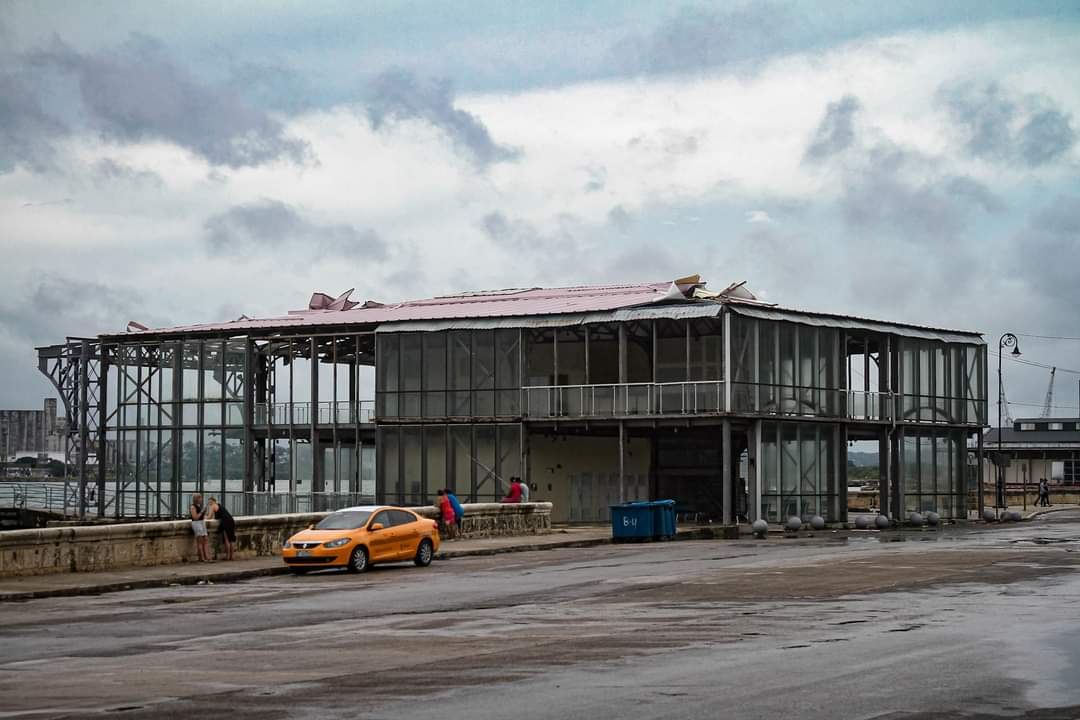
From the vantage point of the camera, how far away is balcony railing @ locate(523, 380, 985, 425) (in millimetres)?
49562

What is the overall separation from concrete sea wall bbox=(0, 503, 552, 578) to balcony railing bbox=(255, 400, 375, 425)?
20.5 metres

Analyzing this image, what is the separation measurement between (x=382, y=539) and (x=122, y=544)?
516 centimetres

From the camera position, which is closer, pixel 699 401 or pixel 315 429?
pixel 699 401

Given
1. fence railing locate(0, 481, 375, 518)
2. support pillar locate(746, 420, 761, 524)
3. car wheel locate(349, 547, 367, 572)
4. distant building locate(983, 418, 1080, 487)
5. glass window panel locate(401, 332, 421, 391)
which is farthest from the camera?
distant building locate(983, 418, 1080, 487)

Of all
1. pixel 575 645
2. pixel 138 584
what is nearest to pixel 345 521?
pixel 138 584

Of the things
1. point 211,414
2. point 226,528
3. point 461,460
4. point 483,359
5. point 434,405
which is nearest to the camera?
point 226,528

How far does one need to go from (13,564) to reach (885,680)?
1931 cm

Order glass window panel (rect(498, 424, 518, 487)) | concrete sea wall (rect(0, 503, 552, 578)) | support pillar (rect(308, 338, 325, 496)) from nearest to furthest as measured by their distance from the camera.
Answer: concrete sea wall (rect(0, 503, 552, 578)), glass window panel (rect(498, 424, 518, 487)), support pillar (rect(308, 338, 325, 496))

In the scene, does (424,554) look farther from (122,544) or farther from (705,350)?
(705,350)

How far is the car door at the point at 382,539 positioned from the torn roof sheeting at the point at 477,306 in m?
20.9

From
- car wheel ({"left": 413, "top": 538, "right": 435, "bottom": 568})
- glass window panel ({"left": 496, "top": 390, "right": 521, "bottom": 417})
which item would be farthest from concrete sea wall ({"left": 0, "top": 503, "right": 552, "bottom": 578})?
glass window panel ({"left": 496, "top": 390, "right": 521, "bottom": 417})

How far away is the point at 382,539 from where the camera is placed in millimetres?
30969

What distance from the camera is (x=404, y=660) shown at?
14.9 meters

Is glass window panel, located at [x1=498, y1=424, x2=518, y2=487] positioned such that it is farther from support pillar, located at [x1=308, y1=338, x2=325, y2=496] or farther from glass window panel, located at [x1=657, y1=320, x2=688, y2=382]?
support pillar, located at [x1=308, y1=338, x2=325, y2=496]
